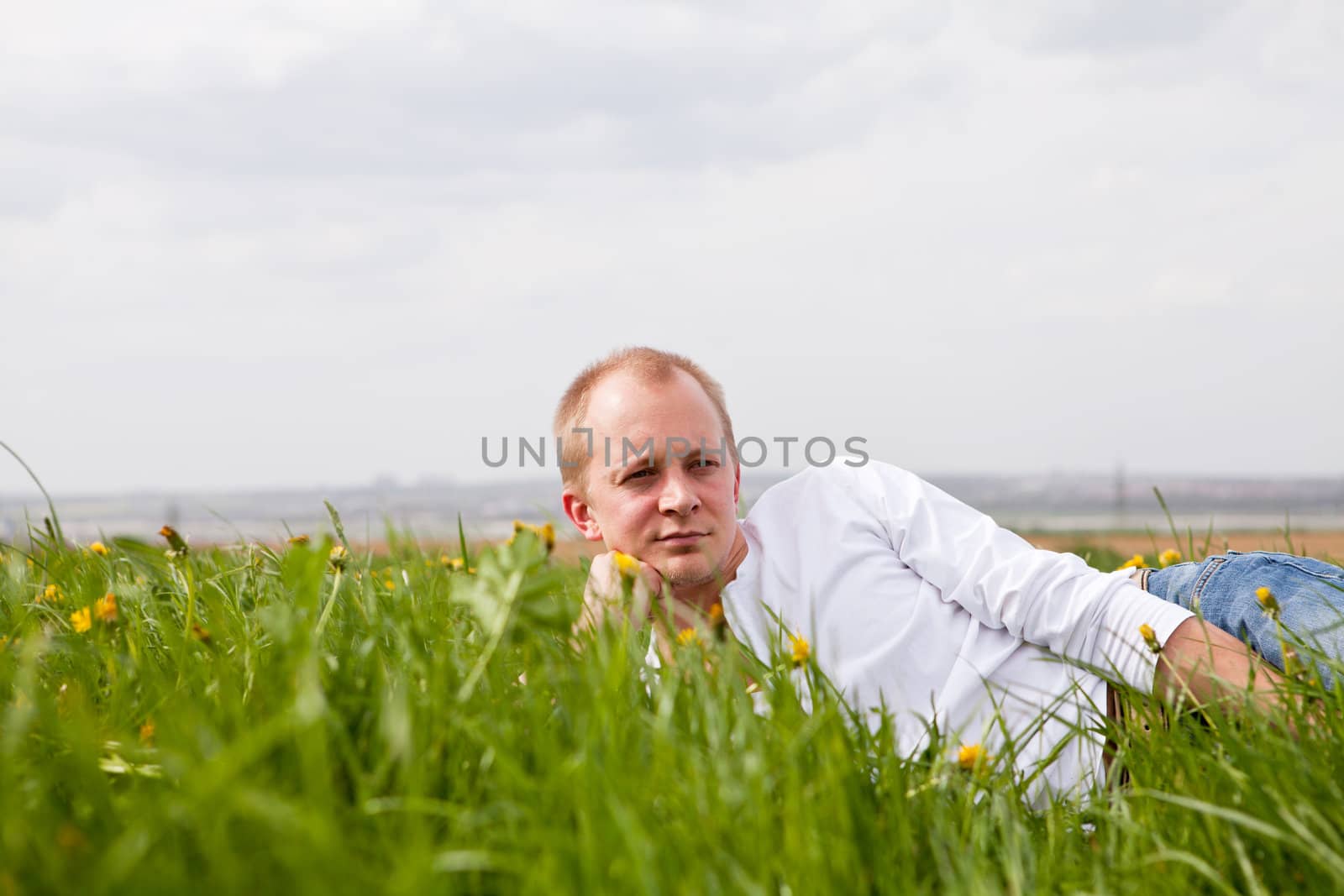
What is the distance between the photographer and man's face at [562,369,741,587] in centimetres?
321

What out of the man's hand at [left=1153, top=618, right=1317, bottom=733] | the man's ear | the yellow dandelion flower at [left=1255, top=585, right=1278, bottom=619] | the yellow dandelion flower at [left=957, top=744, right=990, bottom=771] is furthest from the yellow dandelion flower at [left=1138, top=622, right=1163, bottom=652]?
the man's ear

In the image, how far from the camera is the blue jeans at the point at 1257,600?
9.70 feet

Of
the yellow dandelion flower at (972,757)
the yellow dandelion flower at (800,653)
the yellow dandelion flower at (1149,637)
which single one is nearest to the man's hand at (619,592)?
the yellow dandelion flower at (800,653)

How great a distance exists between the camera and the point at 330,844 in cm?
127

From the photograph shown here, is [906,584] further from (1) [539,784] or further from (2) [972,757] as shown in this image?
(1) [539,784]

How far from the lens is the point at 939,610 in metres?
3.28

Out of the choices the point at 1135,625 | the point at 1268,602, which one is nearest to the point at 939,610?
the point at 1135,625

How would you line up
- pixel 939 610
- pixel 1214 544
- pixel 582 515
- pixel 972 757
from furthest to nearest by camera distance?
1. pixel 1214 544
2. pixel 582 515
3. pixel 939 610
4. pixel 972 757

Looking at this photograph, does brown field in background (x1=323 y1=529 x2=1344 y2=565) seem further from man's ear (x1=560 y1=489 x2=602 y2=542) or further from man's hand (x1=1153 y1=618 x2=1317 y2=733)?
man's hand (x1=1153 y1=618 x2=1317 y2=733)

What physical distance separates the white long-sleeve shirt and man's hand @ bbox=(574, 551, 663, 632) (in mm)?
390

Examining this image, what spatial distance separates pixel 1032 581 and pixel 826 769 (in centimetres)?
153

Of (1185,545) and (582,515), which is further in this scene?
(1185,545)

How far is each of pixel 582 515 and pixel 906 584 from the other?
4.04 feet

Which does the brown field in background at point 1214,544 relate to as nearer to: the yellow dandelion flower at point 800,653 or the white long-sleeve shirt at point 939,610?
the white long-sleeve shirt at point 939,610
